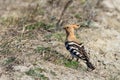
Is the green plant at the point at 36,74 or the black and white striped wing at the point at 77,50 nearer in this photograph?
the green plant at the point at 36,74

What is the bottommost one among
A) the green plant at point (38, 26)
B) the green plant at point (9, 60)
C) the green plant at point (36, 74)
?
the green plant at point (38, 26)

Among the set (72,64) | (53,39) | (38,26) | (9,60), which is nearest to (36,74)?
(9,60)

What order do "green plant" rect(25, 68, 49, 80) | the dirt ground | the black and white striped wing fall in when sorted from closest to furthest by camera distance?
"green plant" rect(25, 68, 49, 80), the dirt ground, the black and white striped wing

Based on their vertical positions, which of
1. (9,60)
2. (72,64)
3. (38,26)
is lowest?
(38,26)

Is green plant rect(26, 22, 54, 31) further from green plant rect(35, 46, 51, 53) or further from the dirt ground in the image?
Answer: green plant rect(35, 46, 51, 53)

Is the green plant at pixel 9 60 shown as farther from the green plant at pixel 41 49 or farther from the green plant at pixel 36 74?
the green plant at pixel 41 49

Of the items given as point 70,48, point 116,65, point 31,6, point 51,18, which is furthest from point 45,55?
point 31,6

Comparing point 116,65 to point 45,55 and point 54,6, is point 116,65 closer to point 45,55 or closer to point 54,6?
point 45,55

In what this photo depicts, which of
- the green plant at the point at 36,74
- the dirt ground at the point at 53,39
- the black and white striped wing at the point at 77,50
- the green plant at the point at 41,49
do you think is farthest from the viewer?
the green plant at the point at 41,49

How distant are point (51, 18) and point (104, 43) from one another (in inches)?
59.5

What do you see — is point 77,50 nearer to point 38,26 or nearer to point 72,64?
point 72,64

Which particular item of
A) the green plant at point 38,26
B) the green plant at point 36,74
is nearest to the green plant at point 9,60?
the green plant at point 36,74

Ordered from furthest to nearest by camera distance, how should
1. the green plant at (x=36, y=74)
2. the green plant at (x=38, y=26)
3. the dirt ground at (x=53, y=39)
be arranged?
the green plant at (x=38, y=26)
the dirt ground at (x=53, y=39)
the green plant at (x=36, y=74)

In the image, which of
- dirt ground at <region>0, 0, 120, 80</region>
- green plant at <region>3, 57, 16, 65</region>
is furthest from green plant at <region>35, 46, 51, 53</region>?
green plant at <region>3, 57, 16, 65</region>
